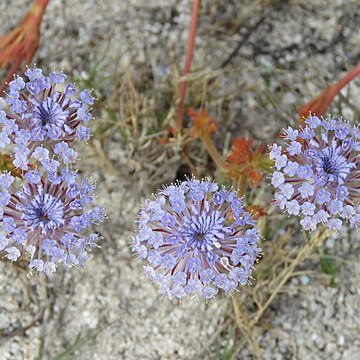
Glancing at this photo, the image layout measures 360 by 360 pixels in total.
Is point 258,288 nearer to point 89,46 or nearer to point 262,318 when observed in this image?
point 262,318

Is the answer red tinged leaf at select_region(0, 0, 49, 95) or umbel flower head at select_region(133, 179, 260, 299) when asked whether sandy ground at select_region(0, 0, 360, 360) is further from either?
umbel flower head at select_region(133, 179, 260, 299)

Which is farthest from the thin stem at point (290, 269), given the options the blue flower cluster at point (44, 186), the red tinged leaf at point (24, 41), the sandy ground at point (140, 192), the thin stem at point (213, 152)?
the red tinged leaf at point (24, 41)

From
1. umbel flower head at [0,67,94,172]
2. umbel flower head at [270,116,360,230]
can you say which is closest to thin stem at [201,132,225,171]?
umbel flower head at [270,116,360,230]

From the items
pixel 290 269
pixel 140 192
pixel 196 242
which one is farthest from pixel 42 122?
pixel 290 269

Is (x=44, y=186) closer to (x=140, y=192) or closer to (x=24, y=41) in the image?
(x=24, y=41)

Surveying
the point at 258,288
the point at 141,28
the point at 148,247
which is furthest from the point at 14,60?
the point at 258,288
